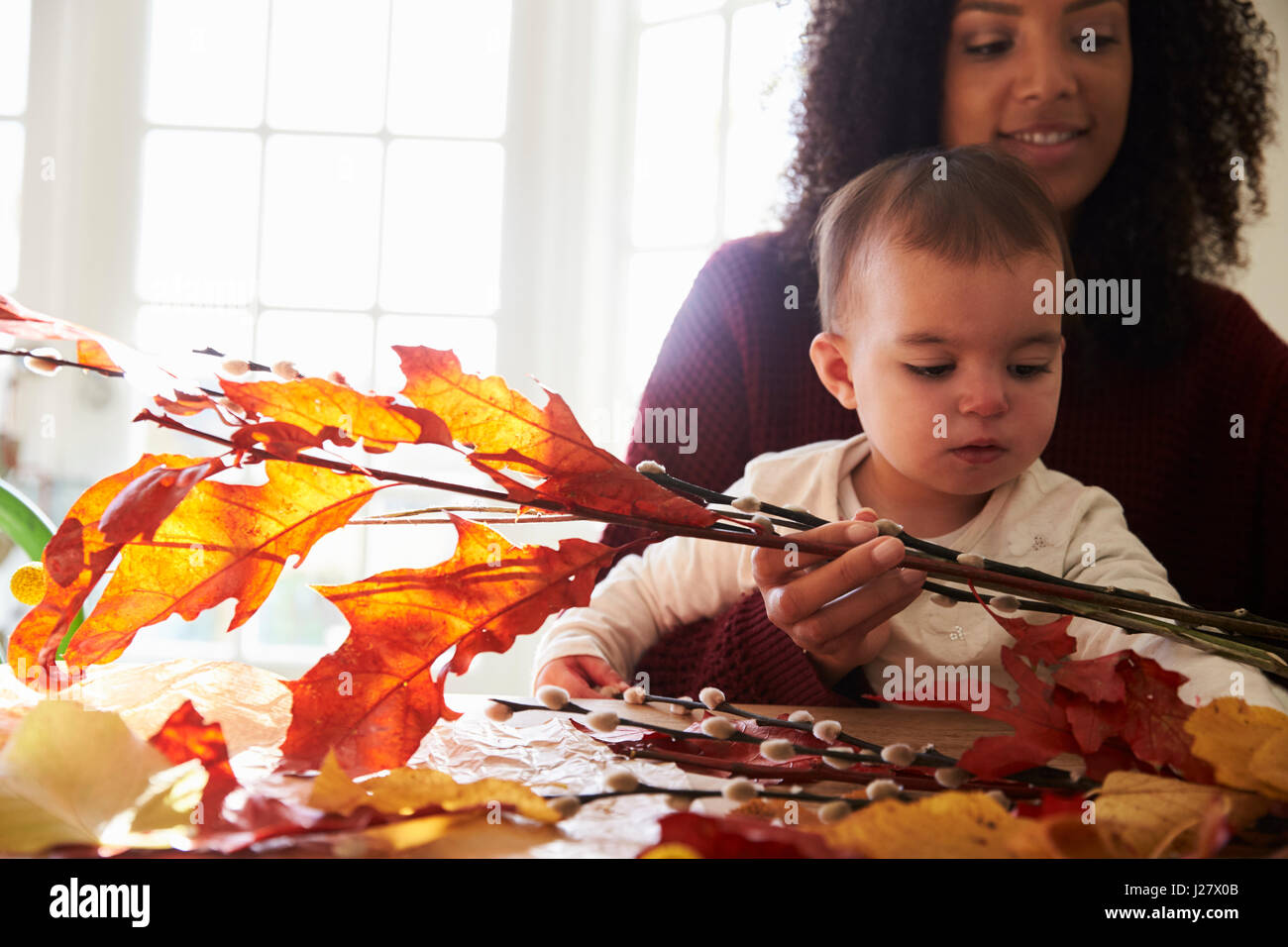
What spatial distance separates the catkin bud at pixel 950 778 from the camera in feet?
0.98

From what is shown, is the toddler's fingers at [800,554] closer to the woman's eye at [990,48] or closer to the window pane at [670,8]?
the woman's eye at [990,48]

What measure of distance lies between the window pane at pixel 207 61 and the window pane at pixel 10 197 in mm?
214

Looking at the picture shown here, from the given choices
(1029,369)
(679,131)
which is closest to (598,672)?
(1029,369)

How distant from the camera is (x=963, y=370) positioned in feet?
1.80

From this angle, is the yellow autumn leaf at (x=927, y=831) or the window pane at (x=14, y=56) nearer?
the yellow autumn leaf at (x=927, y=831)

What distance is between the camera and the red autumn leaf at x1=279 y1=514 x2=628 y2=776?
305mm

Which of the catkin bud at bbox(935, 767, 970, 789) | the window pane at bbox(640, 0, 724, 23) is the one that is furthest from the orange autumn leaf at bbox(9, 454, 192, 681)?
the window pane at bbox(640, 0, 724, 23)

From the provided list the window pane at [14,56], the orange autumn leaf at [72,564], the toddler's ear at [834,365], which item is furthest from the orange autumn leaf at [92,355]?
the window pane at [14,56]

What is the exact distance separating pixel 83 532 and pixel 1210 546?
881 millimetres

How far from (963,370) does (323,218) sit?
4.73 feet

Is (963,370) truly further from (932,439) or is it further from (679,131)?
(679,131)
